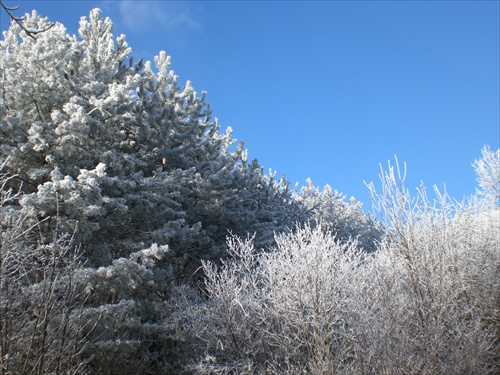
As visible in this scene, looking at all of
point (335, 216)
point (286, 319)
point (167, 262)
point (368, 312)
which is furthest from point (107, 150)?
point (335, 216)

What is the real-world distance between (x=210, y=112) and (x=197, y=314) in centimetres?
861

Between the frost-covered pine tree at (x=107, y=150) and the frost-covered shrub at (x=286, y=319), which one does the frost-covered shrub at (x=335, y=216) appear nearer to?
the frost-covered pine tree at (x=107, y=150)

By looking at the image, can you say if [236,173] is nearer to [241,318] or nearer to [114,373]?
[241,318]

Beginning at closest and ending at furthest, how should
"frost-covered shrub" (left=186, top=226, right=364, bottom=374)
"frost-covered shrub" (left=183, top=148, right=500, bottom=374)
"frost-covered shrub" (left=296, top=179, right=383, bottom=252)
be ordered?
1. "frost-covered shrub" (left=183, top=148, right=500, bottom=374)
2. "frost-covered shrub" (left=186, top=226, right=364, bottom=374)
3. "frost-covered shrub" (left=296, top=179, right=383, bottom=252)

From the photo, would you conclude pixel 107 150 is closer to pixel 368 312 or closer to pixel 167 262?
pixel 167 262

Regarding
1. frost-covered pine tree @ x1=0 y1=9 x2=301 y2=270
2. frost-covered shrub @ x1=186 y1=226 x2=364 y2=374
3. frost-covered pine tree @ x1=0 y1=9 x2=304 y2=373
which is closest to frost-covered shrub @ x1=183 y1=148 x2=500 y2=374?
frost-covered shrub @ x1=186 y1=226 x2=364 y2=374

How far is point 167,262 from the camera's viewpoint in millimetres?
14914

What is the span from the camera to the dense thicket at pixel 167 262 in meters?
9.43

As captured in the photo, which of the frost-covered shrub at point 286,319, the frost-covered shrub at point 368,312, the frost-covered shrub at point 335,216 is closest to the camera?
the frost-covered shrub at point 368,312

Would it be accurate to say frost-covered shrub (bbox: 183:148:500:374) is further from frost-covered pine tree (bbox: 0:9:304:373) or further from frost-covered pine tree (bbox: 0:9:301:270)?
frost-covered pine tree (bbox: 0:9:301:270)

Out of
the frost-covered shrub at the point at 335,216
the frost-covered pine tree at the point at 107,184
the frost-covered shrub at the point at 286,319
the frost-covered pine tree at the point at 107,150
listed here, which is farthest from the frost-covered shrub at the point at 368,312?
the frost-covered shrub at the point at 335,216

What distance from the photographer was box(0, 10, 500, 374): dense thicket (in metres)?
9.43

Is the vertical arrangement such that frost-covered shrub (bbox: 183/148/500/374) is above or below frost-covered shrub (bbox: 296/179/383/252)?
below

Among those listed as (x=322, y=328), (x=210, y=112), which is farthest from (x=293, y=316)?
(x=210, y=112)
